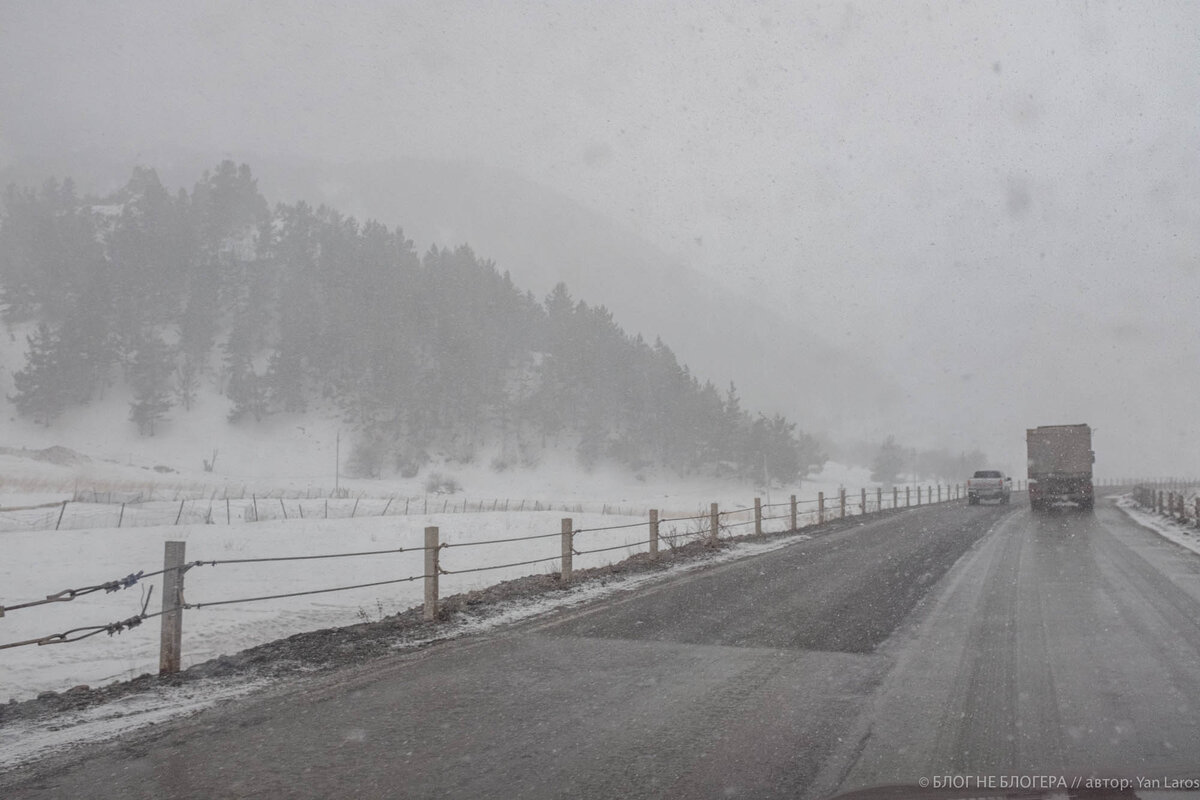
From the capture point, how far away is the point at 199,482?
59594mm

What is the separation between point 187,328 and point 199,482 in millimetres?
30589

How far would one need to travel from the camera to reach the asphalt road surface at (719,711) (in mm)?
3971

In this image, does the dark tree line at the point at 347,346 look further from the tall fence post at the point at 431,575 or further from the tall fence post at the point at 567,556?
the tall fence post at the point at 431,575

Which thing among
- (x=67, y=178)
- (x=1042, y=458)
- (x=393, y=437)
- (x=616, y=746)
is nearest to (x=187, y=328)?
(x=393, y=437)

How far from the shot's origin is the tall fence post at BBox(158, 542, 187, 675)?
6680 millimetres

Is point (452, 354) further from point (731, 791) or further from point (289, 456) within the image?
point (731, 791)

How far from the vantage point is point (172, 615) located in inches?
265

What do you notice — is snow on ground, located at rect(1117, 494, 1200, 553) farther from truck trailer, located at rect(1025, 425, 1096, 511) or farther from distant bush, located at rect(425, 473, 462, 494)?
distant bush, located at rect(425, 473, 462, 494)

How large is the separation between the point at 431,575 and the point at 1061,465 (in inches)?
1191

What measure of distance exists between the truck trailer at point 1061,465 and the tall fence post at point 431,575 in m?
29.5

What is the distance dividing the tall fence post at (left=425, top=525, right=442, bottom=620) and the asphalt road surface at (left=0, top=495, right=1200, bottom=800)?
4.39 feet

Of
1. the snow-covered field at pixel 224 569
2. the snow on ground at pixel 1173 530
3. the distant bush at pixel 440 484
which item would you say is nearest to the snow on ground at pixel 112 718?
the snow-covered field at pixel 224 569

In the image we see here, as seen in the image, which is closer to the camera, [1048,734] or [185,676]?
[1048,734]

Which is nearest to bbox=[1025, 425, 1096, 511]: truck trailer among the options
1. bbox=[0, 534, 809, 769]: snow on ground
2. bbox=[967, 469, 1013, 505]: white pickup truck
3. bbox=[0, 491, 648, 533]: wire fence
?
bbox=[967, 469, 1013, 505]: white pickup truck
